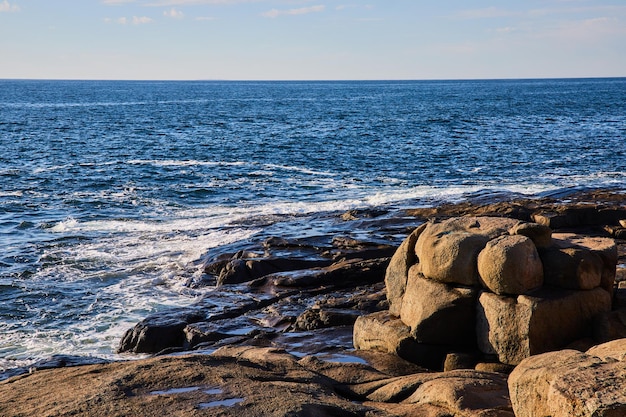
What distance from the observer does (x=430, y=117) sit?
80125 mm

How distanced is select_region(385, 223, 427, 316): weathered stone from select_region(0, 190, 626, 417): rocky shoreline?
1075 mm

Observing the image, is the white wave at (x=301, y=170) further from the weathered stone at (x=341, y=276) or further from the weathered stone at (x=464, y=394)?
the weathered stone at (x=464, y=394)

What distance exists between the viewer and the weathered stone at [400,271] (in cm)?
1320

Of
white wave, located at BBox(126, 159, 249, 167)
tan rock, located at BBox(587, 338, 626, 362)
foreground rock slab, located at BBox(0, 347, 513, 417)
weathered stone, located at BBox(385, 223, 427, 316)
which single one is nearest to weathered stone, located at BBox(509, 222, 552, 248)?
weathered stone, located at BBox(385, 223, 427, 316)

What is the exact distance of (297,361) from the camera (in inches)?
387

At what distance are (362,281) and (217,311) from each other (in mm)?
3446

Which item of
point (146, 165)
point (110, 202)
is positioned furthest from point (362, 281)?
point (146, 165)

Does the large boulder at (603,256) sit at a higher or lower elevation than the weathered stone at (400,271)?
higher

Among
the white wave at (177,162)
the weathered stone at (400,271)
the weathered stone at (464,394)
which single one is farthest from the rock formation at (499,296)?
the white wave at (177,162)

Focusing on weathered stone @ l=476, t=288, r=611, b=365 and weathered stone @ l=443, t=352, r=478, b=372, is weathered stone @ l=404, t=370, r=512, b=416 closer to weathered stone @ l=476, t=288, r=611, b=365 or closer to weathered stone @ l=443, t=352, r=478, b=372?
weathered stone @ l=476, t=288, r=611, b=365

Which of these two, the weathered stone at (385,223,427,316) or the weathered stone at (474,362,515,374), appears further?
the weathered stone at (385,223,427,316)

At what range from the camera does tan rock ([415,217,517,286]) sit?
11.7 metres

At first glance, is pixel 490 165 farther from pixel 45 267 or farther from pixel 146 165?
pixel 45 267

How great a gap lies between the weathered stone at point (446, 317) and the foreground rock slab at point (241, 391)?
1.97 meters
